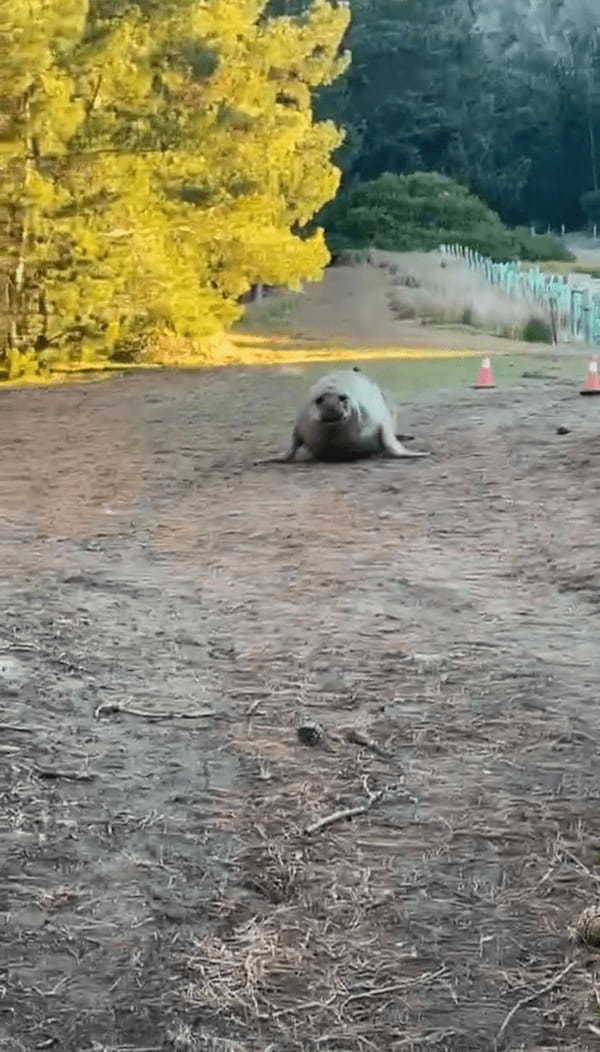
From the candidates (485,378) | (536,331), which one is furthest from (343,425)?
(536,331)

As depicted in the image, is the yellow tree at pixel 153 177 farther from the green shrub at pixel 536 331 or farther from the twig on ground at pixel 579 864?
the twig on ground at pixel 579 864

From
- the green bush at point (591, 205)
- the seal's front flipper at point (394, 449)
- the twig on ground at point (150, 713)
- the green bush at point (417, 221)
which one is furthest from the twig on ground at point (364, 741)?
the green bush at point (591, 205)

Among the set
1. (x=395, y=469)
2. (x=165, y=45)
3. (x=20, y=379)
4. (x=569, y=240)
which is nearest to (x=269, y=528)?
(x=395, y=469)

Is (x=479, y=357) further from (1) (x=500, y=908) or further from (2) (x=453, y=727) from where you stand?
(1) (x=500, y=908)

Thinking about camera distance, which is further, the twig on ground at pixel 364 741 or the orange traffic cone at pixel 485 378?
the orange traffic cone at pixel 485 378

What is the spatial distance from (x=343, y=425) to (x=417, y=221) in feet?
92.7

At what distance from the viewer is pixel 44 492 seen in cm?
863

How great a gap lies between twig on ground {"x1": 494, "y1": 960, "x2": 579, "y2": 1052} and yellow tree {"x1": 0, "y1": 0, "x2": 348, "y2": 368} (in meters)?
12.3

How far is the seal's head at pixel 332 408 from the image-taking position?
9089 mm

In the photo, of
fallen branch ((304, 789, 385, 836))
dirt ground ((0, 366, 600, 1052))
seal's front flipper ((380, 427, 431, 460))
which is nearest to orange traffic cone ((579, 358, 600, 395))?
seal's front flipper ((380, 427, 431, 460))

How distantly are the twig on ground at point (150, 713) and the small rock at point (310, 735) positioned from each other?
1.06 feet

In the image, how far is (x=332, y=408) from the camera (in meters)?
9.09

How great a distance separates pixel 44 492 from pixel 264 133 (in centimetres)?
1071

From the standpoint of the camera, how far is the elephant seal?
9156mm
